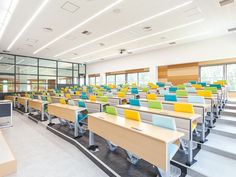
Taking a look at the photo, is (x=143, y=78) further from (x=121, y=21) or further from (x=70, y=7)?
(x=70, y=7)

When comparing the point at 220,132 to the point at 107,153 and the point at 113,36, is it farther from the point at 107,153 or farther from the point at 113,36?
the point at 113,36

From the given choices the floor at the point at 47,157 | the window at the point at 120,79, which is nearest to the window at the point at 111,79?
the window at the point at 120,79

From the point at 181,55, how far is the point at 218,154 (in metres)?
7.47

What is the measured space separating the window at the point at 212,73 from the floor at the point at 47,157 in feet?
26.7

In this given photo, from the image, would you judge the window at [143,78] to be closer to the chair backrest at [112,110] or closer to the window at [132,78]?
the window at [132,78]

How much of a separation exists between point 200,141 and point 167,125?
1.35 m

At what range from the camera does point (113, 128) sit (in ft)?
8.12

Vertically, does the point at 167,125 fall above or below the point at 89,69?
below

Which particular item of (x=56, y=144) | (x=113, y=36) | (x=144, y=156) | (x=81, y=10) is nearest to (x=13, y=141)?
(x=56, y=144)

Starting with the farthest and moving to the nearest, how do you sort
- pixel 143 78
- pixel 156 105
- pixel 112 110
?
pixel 143 78 < pixel 156 105 < pixel 112 110

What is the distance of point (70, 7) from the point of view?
4.67 meters

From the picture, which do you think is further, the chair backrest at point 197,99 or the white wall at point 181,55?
the white wall at point 181,55

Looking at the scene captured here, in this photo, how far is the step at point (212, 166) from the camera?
2186 mm

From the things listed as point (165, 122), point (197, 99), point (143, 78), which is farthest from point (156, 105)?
point (143, 78)
